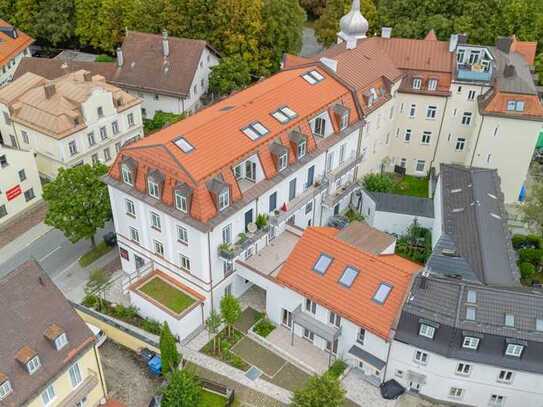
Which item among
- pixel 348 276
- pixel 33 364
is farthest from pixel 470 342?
pixel 33 364

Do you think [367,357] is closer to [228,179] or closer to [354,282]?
[354,282]

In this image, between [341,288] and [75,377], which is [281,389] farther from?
[75,377]

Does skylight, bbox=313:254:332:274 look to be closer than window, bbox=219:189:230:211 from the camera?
No

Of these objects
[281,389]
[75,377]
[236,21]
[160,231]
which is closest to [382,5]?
[236,21]

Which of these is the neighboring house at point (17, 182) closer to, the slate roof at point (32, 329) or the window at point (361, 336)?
the slate roof at point (32, 329)

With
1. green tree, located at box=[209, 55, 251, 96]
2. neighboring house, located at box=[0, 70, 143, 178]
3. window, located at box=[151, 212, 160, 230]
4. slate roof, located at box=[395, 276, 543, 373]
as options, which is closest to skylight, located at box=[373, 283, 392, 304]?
slate roof, located at box=[395, 276, 543, 373]

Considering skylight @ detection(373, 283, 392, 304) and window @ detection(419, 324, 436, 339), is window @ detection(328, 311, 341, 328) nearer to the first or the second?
skylight @ detection(373, 283, 392, 304)

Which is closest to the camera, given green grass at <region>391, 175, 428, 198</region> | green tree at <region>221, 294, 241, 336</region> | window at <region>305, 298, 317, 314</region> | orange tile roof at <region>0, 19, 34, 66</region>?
green tree at <region>221, 294, 241, 336</region>
